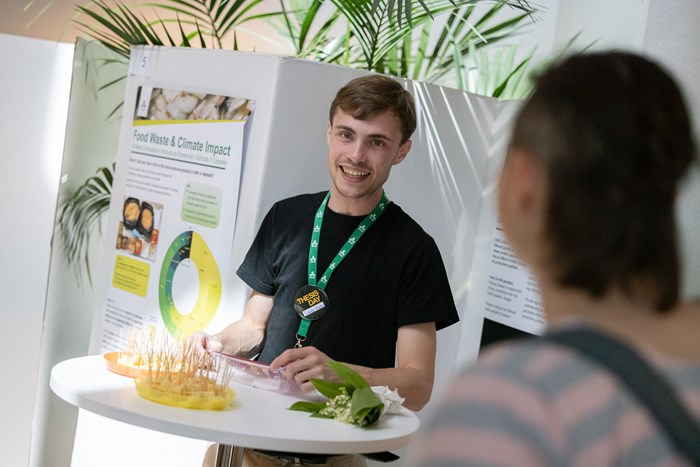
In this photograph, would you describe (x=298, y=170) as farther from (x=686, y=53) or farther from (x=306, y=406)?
(x=686, y=53)

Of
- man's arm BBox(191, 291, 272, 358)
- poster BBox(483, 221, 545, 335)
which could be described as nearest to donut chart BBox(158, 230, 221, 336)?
man's arm BBox(191, 291, 272, 358)

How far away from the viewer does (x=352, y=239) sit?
3.01 metres

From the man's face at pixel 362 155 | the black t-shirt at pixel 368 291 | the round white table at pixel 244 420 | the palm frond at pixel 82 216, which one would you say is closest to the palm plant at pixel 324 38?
the palm frond at pixel 82 216

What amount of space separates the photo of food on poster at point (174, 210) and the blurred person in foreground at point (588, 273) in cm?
257

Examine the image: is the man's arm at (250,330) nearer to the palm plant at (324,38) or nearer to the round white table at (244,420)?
the round white table at (244,420)

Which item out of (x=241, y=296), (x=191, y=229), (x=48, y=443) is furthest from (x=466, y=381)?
(x=48, y=443)

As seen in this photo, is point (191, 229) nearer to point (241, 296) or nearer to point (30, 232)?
point (241, 296)

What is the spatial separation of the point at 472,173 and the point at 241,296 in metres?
1.01

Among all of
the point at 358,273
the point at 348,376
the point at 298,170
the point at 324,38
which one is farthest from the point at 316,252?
the point at 324,38

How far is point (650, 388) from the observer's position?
2.76 feet

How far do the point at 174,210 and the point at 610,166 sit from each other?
9.55ft

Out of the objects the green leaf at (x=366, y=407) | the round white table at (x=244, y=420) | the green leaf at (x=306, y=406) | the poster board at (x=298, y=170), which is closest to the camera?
the round white table at (x=244, y=420)

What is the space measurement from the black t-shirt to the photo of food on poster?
1.72 ft

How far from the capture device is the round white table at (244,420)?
2.06m
